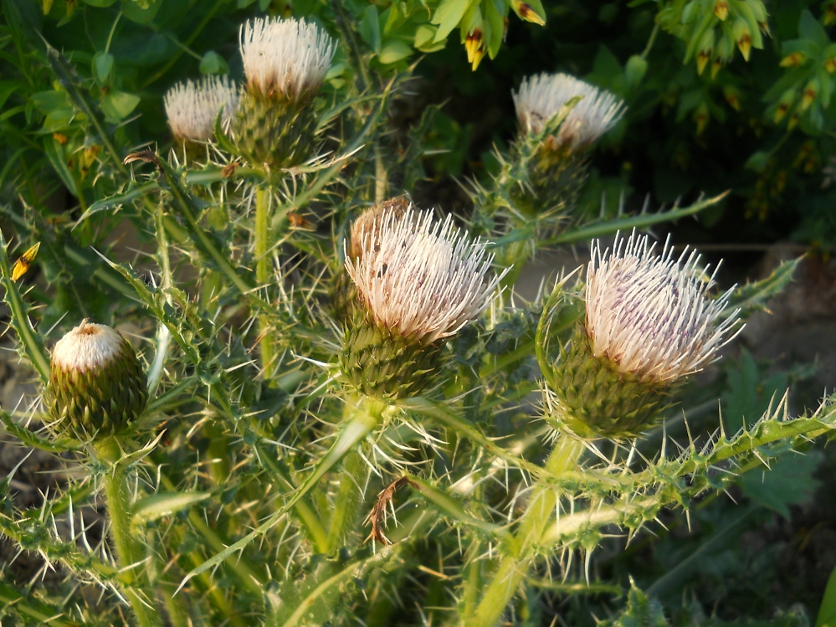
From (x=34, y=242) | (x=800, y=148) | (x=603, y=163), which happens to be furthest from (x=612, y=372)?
(x=603, y=163)

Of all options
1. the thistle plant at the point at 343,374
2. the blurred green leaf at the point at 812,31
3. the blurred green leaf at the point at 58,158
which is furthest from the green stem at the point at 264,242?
the blurred green leaf at the point at 812,31

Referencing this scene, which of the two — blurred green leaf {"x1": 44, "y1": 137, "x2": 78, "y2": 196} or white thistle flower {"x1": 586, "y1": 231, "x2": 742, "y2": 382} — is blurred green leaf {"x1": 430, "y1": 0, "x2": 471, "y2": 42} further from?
blurred green leaf {"x1": 44, "y1": 137, "x2": 78, "y2": 196}

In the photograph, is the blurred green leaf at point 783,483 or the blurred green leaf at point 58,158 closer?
the blurred green leaf at point 58,158

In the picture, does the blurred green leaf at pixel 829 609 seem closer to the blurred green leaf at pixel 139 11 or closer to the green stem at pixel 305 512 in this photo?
the green stem at pixel 305 512

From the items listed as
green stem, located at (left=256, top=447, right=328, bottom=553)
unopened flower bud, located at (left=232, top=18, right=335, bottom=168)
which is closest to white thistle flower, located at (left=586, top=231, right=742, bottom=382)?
green stem, located at (left=256, top=447, right=328, bottom=553)

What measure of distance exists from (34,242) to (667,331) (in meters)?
1.49

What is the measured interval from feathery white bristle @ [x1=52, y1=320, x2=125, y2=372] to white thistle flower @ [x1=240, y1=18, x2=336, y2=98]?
2.32ft

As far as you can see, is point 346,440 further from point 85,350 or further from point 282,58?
point 282,58

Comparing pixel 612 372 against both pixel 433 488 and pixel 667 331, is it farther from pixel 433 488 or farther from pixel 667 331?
pixel 433 488

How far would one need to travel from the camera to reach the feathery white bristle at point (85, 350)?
139 centimetres

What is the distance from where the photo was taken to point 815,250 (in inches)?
133

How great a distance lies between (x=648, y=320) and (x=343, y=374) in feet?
1.91

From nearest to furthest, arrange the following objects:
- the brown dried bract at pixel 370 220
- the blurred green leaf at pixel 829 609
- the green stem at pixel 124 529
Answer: the green stem at pixel 124 529
the brown dried bract at pixel 370 220
the blurred green leaf at pixel 829 609

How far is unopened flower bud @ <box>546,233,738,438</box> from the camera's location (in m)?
1.38
